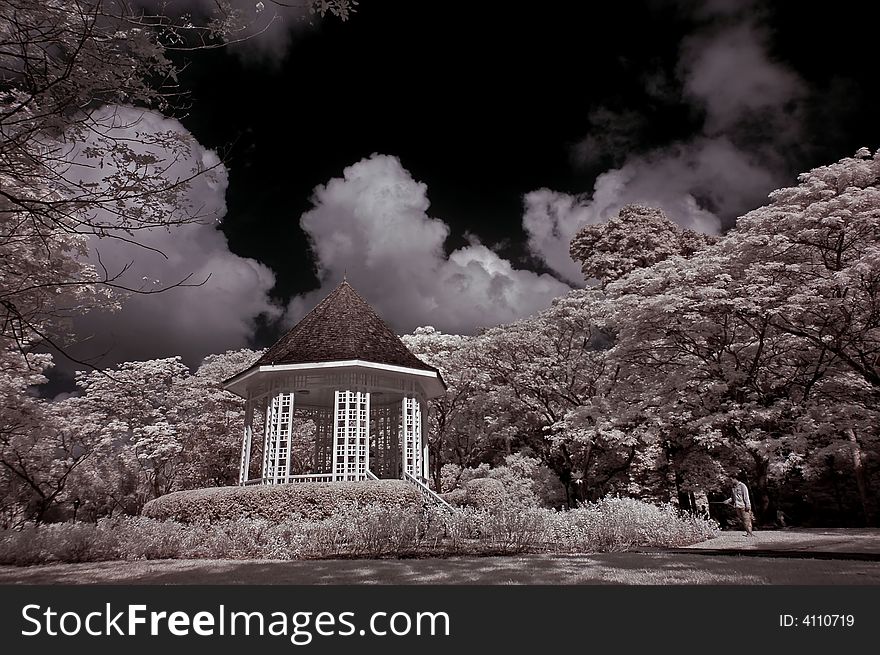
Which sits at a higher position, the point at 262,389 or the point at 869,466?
the point at 262,389

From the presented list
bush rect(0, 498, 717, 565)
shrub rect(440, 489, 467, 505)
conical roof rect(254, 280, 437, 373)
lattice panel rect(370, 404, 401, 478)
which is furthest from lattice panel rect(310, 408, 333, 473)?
bush rect(0, 498, 717, 565)

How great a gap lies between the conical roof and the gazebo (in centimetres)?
3

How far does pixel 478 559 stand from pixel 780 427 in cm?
1241

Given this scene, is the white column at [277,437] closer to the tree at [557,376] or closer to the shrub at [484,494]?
the shrub at [484,494]

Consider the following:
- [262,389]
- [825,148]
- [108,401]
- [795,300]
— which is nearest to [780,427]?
[795,300]

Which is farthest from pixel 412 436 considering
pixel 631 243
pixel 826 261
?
pixel 631 243

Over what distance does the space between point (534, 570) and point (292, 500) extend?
328 inches

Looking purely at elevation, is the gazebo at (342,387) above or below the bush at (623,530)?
above

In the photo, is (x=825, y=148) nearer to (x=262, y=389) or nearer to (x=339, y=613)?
(x=262, y=389)

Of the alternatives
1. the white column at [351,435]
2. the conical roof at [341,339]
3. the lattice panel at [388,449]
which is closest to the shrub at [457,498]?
the lattice panel at [388,449]

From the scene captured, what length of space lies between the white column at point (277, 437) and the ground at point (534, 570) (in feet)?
21.1

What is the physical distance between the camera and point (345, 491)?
14164mm

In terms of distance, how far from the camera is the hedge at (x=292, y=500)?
550 inches

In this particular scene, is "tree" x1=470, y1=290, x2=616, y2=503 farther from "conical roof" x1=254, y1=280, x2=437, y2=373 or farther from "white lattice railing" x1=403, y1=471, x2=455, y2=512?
"white lattice railing" x1=403, y1=471, x2=455, y2=512
